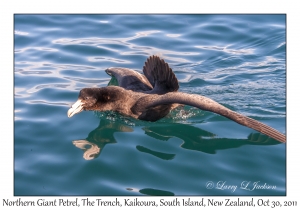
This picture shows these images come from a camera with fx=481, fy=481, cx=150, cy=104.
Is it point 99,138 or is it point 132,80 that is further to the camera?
point 132,80

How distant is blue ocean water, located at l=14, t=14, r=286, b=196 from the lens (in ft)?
25.6

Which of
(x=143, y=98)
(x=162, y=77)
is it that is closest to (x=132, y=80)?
(x=162, y=77)

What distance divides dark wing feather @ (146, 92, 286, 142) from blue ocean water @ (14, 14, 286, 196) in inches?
10.9

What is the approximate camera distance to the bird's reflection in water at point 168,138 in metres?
8.65

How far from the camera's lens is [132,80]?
36.9 feet

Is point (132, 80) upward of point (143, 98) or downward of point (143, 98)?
upward

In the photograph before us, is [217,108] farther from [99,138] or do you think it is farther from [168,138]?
[99,138]

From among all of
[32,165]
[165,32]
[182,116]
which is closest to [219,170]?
[182,116]

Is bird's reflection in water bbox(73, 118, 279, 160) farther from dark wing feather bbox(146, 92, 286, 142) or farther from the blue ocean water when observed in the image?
dark wing feather bbox(146, 92, 286, 142)

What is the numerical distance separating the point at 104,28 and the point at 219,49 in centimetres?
381

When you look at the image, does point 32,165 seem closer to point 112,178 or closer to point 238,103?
point 112,178

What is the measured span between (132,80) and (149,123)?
176 cm

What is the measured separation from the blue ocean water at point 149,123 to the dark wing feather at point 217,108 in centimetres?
28

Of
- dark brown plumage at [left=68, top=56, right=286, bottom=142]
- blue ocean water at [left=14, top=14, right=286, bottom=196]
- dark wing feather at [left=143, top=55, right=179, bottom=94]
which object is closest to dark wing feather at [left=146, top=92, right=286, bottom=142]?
dark brown plumage at [left=68, top=56, right=286, bottom=142]
